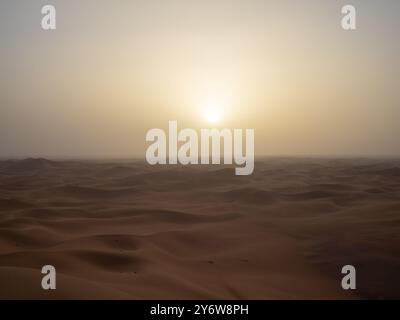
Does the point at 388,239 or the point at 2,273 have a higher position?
the point at 2,273

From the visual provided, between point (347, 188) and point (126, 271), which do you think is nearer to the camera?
point (126, 271)

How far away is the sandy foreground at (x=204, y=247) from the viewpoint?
5.43m

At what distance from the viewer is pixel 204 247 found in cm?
812

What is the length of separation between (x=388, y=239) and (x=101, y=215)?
830 centimetres

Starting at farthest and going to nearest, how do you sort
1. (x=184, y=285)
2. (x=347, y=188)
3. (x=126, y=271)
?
(x=347, y=188)
(x=126, y=271)
(x=184, y=285)

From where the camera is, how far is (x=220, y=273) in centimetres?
635

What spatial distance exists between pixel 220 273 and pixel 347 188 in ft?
46.0

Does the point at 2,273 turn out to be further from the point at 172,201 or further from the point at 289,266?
the point at 172,201

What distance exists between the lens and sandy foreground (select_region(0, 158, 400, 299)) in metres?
5.43

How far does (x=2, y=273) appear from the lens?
16.0 ft
